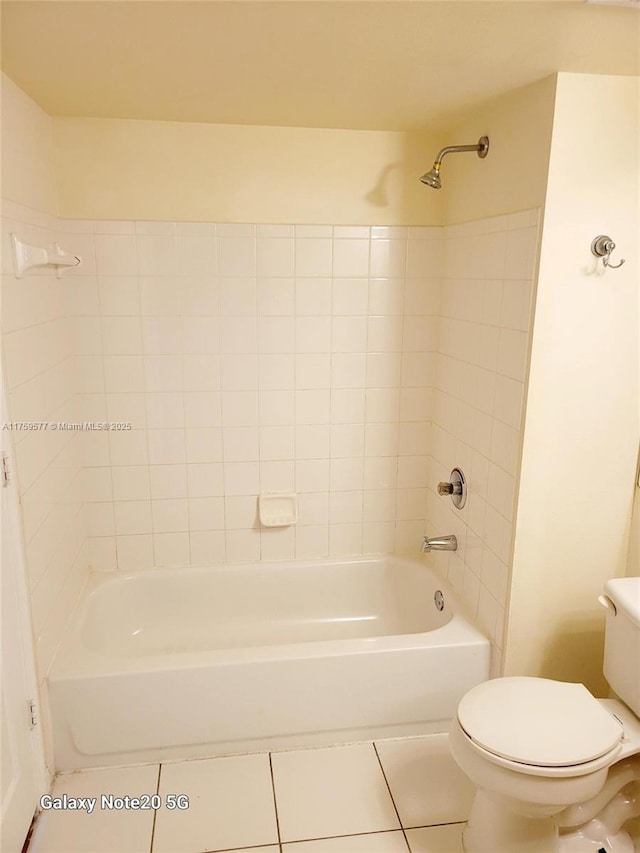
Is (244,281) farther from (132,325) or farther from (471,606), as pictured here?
(471,606)

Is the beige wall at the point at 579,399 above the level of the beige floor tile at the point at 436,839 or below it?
above

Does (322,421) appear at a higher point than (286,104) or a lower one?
lower

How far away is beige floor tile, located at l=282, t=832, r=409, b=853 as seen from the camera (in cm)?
174

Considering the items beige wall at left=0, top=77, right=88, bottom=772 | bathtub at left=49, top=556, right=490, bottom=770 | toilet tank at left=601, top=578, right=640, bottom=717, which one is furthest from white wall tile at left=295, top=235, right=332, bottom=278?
toilet tank at left=601, top=578, right=640, bottom=717

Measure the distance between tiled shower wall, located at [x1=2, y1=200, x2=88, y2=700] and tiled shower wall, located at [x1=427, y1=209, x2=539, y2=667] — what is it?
1.48 metres

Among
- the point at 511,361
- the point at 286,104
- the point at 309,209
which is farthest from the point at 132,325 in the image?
the point at 511,361

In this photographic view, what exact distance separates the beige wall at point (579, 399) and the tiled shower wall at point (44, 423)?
59.3 inches

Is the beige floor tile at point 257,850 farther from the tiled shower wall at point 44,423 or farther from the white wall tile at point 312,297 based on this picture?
the white wall tile at point 312,297

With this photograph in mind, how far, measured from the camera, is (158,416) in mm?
2510

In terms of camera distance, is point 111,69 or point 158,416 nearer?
point 111,69

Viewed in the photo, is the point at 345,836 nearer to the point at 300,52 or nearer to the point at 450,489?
the point at 450,489

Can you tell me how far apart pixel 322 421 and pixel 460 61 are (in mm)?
1438

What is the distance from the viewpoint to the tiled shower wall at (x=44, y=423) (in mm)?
1718

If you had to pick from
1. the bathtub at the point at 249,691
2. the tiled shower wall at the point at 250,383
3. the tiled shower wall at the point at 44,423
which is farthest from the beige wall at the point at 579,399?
the tiled shower wall at the point at 44,423
